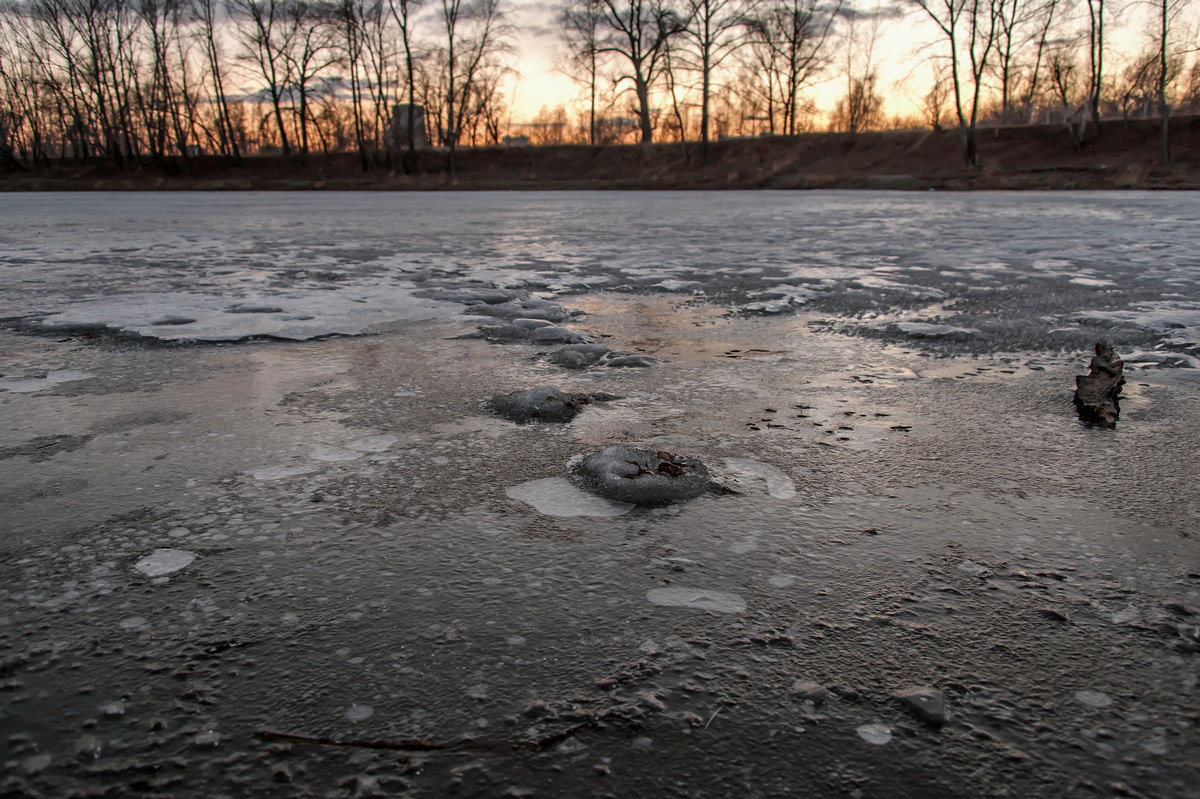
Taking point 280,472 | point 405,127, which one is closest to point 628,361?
point 280,472

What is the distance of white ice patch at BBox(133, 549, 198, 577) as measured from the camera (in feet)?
3.85

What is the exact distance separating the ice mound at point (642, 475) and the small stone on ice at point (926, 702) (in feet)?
2.05

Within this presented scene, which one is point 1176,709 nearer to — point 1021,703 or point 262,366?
point 1021,703

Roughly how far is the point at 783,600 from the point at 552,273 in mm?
4121

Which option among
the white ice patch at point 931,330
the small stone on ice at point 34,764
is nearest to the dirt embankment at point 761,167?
the white ice patch at point 931,330

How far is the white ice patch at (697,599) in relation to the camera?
1084 millimetres

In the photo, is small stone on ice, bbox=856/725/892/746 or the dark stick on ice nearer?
small stone on ice, bbox=856/725/892/746

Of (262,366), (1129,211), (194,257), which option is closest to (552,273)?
(262,366)

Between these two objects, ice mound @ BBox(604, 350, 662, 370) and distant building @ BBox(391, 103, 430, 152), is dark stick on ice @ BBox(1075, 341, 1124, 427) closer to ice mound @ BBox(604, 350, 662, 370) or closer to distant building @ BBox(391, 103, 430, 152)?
ice mound @ BBox(604, 350, 662, 370)

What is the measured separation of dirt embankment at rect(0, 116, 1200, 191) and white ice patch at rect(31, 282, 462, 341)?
19603mm

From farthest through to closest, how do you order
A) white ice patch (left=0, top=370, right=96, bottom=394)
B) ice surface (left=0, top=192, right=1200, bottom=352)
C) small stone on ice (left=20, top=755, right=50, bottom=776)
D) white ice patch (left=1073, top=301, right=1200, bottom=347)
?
1. ice surface (left=0, top=192, right=1200, bottom=352)
2. white ice patch (left=1073, top=301, right=1200, bottom=347)
3. white ice patch (left=0, top=370, right=96, bottom=394)
4. small stone on ice (left=20, top=755, right=50, bottom=776)

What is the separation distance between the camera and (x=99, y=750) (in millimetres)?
807

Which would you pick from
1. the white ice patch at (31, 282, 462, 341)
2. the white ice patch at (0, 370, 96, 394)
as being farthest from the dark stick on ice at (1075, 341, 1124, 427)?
the white ice patch at (0, 370, 96, 394)

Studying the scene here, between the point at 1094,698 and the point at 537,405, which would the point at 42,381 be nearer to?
the point at 537,405
